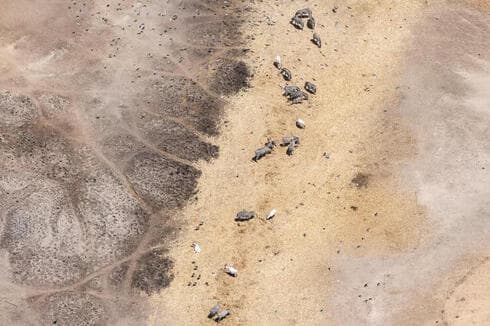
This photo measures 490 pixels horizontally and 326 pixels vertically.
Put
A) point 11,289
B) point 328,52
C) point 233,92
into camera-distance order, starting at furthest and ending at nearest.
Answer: point 328,52, point 233,92, point 11,289

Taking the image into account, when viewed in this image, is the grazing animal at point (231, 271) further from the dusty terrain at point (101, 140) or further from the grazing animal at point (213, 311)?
the dusty terrain at point (101, 140)

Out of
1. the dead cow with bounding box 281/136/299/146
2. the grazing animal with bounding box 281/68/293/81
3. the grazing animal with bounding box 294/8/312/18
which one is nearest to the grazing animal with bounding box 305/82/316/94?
the grazing animal with bounding box 281/68/293/81

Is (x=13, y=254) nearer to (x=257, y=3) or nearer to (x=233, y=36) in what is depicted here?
(x=233, y=36)

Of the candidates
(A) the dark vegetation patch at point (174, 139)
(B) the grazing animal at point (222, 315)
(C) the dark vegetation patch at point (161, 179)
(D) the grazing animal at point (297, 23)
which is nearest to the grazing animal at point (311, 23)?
(D) the grazing animal at point (297, 23)

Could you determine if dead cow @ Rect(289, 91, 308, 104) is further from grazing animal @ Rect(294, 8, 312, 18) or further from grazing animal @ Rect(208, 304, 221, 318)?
grazing animal @ Rect(208, 304, 221, 318)

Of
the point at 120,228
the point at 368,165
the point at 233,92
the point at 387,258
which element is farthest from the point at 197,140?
the point at 387,258

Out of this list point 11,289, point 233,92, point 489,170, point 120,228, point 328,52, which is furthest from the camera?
point 328,52
